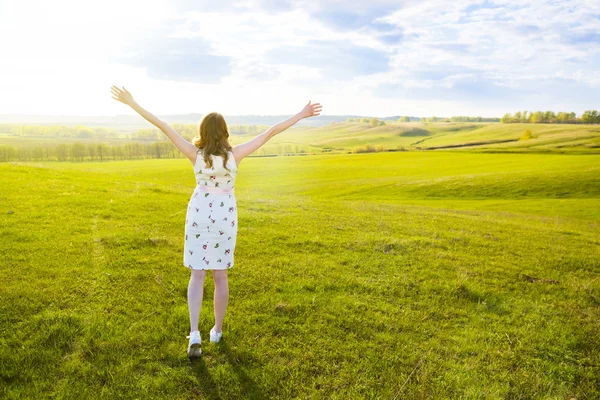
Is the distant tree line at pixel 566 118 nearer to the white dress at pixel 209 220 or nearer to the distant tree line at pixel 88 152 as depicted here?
the distant tree line at pixel 88 152

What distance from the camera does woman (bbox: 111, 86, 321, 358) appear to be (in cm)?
540

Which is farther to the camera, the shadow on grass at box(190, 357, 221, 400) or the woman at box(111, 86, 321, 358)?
the woman at box(111, 86, 321, 358)

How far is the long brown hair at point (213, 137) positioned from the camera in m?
5.34

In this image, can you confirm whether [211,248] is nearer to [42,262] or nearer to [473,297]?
[42,262]

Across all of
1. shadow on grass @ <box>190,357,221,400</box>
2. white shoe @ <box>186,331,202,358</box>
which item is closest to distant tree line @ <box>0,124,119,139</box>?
white shoe @ <box>186,331,202,358</box>

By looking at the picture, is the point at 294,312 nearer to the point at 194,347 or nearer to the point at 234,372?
the point at 234,372

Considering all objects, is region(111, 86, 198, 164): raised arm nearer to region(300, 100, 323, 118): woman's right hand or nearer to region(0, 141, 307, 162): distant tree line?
region(300, 100, 323, 118): woman's right hand

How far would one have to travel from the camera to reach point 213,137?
534cm

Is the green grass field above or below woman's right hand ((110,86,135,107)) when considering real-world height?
below

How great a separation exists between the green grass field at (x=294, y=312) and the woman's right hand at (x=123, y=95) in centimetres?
361

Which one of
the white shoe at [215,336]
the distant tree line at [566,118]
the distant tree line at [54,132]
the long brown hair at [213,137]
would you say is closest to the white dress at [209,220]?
the long brown hair at [213,137]

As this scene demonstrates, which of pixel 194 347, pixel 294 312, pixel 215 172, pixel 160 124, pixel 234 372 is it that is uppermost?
pixel 160 124

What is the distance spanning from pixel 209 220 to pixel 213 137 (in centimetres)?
122

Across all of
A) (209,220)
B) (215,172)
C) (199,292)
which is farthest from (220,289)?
(215,172)
